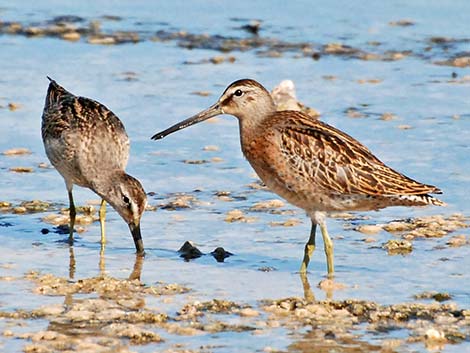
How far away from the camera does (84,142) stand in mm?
9758

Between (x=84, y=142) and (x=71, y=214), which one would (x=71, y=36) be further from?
(x=71, y=214)

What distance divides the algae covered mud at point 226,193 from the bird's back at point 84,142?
396 millimetres

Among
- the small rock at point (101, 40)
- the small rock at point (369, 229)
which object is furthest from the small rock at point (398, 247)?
the small rock at point (101, 40)

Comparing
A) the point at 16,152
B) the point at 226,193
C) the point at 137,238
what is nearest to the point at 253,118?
the point at 137,238

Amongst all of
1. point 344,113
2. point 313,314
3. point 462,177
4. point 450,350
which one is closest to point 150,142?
point 344,113

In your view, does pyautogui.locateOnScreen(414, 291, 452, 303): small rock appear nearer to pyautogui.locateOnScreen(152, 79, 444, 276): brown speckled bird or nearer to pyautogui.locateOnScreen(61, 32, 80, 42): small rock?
pyautogui.locateOnScreen(152, 79, 444, 276): brown speckled bird

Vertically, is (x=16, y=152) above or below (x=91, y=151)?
below

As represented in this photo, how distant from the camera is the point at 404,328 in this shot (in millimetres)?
7355

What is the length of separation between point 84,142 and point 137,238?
44.0 inches

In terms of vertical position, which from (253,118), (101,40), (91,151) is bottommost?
(91,151)

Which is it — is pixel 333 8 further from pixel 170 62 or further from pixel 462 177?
pixel 462 177

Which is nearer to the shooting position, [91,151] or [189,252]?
[189,252]

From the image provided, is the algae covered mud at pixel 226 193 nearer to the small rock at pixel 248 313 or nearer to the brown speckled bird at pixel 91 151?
the small rock at pixel 248 313

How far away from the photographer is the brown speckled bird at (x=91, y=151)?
9289 millimetres
